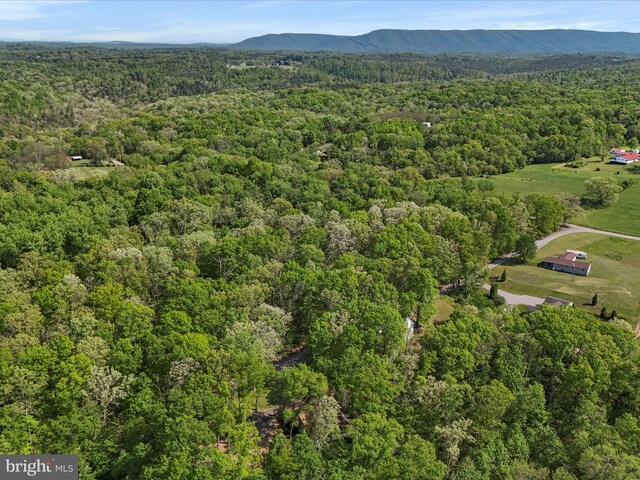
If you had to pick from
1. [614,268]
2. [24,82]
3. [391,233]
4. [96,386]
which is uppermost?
[24,82]

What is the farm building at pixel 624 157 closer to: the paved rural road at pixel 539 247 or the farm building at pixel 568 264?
the paved rural road at pixel 539 247

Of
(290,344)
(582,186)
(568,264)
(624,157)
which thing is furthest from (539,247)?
(624,157)

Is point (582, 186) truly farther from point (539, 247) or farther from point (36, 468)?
point (36, 468)

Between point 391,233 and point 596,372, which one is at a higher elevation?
point 391,233

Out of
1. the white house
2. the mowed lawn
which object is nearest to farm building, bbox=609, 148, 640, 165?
the white house

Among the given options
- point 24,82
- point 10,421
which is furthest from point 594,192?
point 24,82

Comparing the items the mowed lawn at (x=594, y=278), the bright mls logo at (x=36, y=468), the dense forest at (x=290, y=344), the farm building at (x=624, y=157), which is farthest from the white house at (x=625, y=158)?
the bright mls logo at (x=36, y=468)

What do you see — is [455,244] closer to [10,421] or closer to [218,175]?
[218,175]
